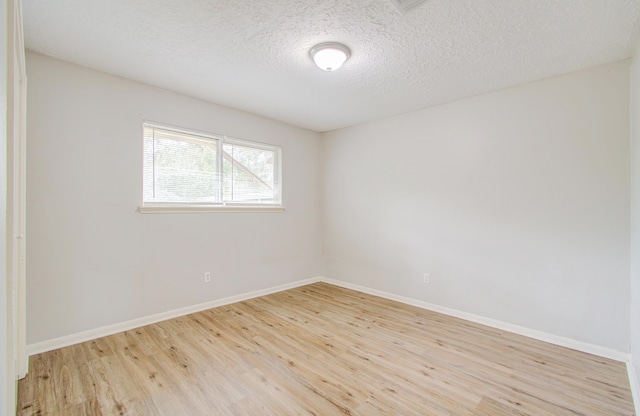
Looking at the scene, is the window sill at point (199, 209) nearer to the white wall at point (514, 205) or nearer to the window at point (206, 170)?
the window at point (206, 170)

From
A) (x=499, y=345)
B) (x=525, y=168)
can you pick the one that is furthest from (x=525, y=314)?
(x=525, y=168)

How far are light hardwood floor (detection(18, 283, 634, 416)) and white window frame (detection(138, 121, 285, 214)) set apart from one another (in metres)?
1.20

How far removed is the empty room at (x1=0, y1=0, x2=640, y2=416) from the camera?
1.92 metres

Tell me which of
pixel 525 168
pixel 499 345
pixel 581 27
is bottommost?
pixel 499 345

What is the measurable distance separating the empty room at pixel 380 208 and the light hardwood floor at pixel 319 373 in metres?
0.02

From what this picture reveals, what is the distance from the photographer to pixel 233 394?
1.94m

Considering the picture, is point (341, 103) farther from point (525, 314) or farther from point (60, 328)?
point (60, 328)

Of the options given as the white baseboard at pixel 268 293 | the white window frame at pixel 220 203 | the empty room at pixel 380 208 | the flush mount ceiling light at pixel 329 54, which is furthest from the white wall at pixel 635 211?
the white window frame at pixel 220 203

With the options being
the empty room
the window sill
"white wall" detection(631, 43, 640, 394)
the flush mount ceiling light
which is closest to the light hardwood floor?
the empty room

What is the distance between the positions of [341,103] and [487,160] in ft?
5.71

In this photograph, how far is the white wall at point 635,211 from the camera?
2039mm

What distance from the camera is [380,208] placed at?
13.5 ft

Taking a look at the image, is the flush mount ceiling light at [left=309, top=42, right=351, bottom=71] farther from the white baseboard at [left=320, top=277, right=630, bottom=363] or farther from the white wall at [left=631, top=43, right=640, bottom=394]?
the white baseboard at [left=320, top=277, right=630, bottom=363]

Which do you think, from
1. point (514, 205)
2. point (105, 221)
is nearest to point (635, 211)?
point (514, 205)
